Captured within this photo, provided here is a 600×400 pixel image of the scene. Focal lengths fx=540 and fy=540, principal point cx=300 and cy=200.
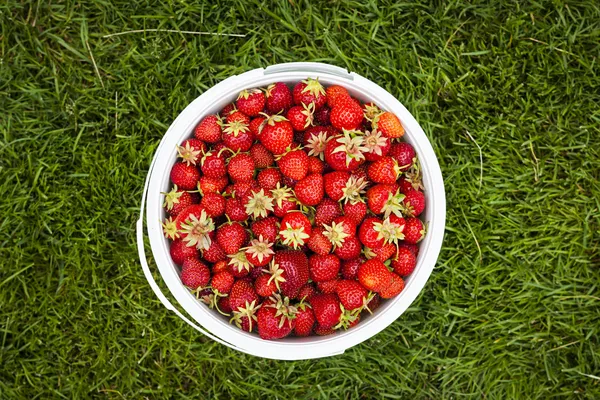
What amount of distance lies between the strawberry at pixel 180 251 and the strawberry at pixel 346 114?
1.50 feet

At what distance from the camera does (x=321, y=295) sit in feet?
4.30

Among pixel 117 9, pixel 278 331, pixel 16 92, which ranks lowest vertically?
pixel 278 331

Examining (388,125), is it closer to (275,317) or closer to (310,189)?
(310,189)

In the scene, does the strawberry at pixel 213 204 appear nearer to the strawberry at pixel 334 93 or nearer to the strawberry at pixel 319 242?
the strawberry at pixel 319 242

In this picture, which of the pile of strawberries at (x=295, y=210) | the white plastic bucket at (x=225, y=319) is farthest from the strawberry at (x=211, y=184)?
the white plastic bucket at (x=225, y=319)

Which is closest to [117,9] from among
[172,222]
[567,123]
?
[172,222]

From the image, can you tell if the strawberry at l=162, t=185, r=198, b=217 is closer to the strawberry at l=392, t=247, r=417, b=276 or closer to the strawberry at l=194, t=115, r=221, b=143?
the strawberry at l=194, t=115, r=221, b=143

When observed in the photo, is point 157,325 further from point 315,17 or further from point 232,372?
point 315,17

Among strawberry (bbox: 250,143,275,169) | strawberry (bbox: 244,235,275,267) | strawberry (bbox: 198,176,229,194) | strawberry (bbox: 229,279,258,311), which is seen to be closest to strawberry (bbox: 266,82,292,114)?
strawberry (bbox: 250,143,275,169)

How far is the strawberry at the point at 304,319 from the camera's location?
1.30 m

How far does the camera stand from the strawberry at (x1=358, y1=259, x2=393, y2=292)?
1.25 m

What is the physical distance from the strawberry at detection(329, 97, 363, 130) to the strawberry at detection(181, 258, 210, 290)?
0.47 metres

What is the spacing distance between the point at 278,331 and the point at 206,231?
0.29m

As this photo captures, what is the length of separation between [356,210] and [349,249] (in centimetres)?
9
